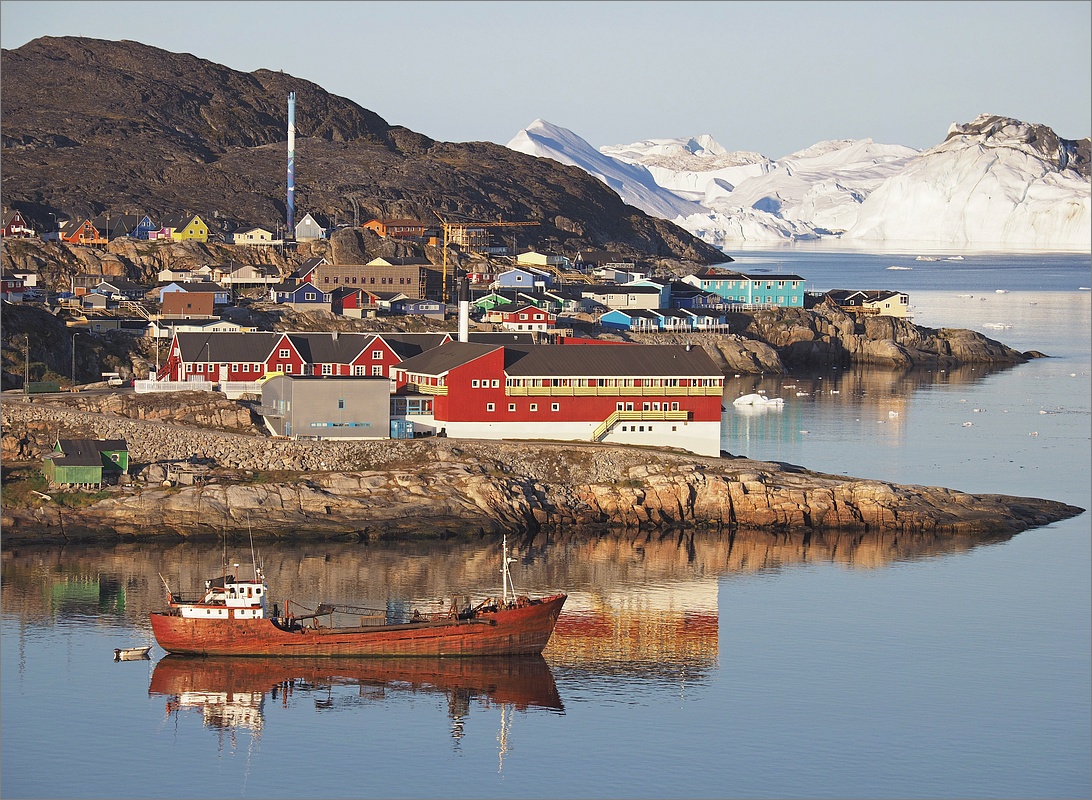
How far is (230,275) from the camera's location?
9812 centimetres

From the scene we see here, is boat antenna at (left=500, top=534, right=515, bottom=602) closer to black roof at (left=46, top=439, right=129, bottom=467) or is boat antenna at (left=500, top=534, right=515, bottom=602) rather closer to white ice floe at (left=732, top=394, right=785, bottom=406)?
black roof at (left=46, top=439, right=129, bottom=467)

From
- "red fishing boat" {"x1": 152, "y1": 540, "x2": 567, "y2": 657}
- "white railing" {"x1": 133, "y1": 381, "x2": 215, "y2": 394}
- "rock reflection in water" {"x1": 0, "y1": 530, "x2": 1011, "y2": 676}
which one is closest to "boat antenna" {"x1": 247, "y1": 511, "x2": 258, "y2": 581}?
"rock reflection in water" {"x1": 0, "y1": 530, "x2": 1011, "y2": 676}

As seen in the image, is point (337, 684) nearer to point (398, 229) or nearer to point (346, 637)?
point (346, 637)

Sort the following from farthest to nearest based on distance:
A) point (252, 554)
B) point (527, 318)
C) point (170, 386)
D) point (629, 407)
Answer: point (527, 318)
point (170, 386)
point (629, 407)
point (252, 554)

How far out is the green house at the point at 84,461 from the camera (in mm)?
47750

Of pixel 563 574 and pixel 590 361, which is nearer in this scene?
pixel 563 574

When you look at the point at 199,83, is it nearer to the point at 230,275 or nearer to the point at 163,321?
the point at 230,275

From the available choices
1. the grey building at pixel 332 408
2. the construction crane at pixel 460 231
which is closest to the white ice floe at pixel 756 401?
the grey building at pixel 332 408

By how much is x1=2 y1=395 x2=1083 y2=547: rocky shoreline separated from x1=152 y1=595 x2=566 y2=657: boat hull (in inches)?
390

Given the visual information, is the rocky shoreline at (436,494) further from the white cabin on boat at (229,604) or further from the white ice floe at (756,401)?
the white ice floe at (756,401)

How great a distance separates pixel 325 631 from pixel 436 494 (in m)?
12.6

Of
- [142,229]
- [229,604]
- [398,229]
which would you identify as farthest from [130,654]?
[398,229]

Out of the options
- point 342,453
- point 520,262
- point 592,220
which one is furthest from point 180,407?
point 592,220

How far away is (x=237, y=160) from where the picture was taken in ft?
480
